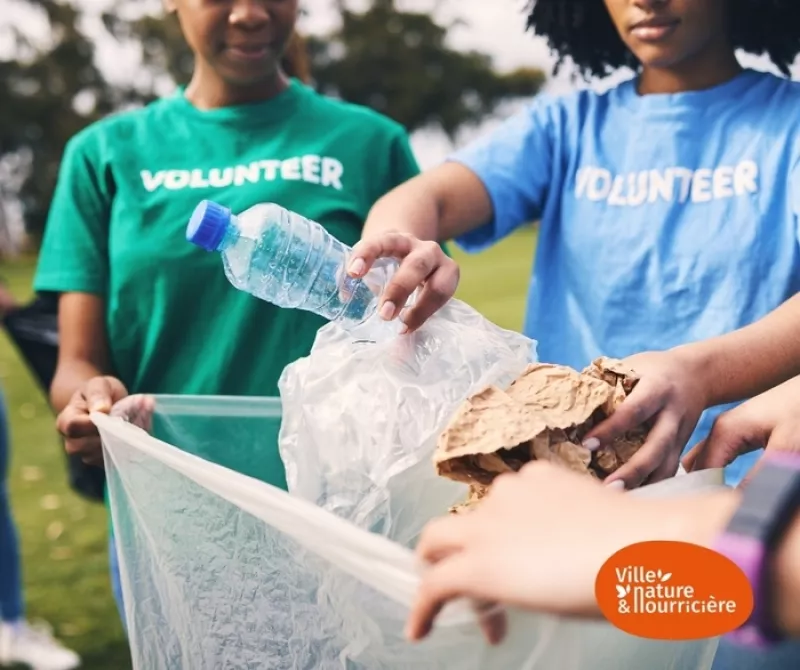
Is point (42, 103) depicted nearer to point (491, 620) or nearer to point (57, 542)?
point (57, 542)

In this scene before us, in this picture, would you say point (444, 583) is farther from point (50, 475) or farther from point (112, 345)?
point (50, 475)

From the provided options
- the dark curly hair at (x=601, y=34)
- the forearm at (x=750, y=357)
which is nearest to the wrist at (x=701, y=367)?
the forearm at (x=750, y=357)

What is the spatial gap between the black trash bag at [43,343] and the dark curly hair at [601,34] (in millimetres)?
914

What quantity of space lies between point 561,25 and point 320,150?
0.42m

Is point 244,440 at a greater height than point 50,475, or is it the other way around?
point 244,440

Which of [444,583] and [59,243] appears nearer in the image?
[444,583]

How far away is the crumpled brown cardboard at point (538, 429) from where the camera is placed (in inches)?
28.3

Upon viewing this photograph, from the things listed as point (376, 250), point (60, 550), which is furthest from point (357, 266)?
point (60, 550)

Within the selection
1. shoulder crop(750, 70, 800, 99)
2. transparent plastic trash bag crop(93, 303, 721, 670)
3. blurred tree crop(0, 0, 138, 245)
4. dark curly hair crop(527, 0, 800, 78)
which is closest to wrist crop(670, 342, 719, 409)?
transparent plastic trash bag crop(93, 303, 721, 670)

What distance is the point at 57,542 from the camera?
355 cm

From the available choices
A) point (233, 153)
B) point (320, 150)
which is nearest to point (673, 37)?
point (320, 150)

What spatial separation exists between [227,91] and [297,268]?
46 cm

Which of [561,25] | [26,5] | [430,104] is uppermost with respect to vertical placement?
[561,25]

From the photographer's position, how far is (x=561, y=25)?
51.9 inches
